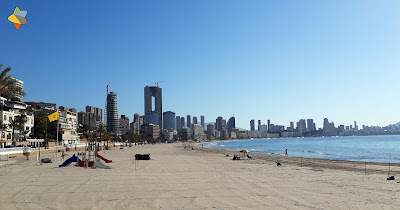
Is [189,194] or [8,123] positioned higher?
[8,123]

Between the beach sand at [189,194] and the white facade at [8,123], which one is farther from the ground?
the white facade at [8,123]

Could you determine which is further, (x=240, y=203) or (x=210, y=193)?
(x=210, y=193)

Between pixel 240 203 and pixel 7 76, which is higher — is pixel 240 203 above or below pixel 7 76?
below

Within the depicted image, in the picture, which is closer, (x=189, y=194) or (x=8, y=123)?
(x=189, y=194)

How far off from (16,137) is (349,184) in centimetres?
6762

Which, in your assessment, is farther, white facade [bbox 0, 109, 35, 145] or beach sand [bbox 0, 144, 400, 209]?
white facade [bbox 0, 109, 35, 145]

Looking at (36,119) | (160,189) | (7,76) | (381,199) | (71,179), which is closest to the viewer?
(381,199)

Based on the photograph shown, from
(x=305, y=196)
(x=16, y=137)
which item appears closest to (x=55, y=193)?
(x=305, y=196)

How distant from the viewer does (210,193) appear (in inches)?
597

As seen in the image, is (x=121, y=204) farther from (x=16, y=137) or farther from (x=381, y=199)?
(x=16, y=137)

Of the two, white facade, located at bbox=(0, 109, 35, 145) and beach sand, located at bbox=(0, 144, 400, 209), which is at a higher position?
white facade, located at bbox=(0, 109, 35, 145)

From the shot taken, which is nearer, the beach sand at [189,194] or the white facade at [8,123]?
the beach sand at [189,194]

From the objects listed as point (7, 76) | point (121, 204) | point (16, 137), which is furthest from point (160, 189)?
point (16, 137)

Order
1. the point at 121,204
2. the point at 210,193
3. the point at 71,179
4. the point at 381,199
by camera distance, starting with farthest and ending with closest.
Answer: the point at 71,179 → the point at 210,193 → the point at 381,199 → the point at 121,204
